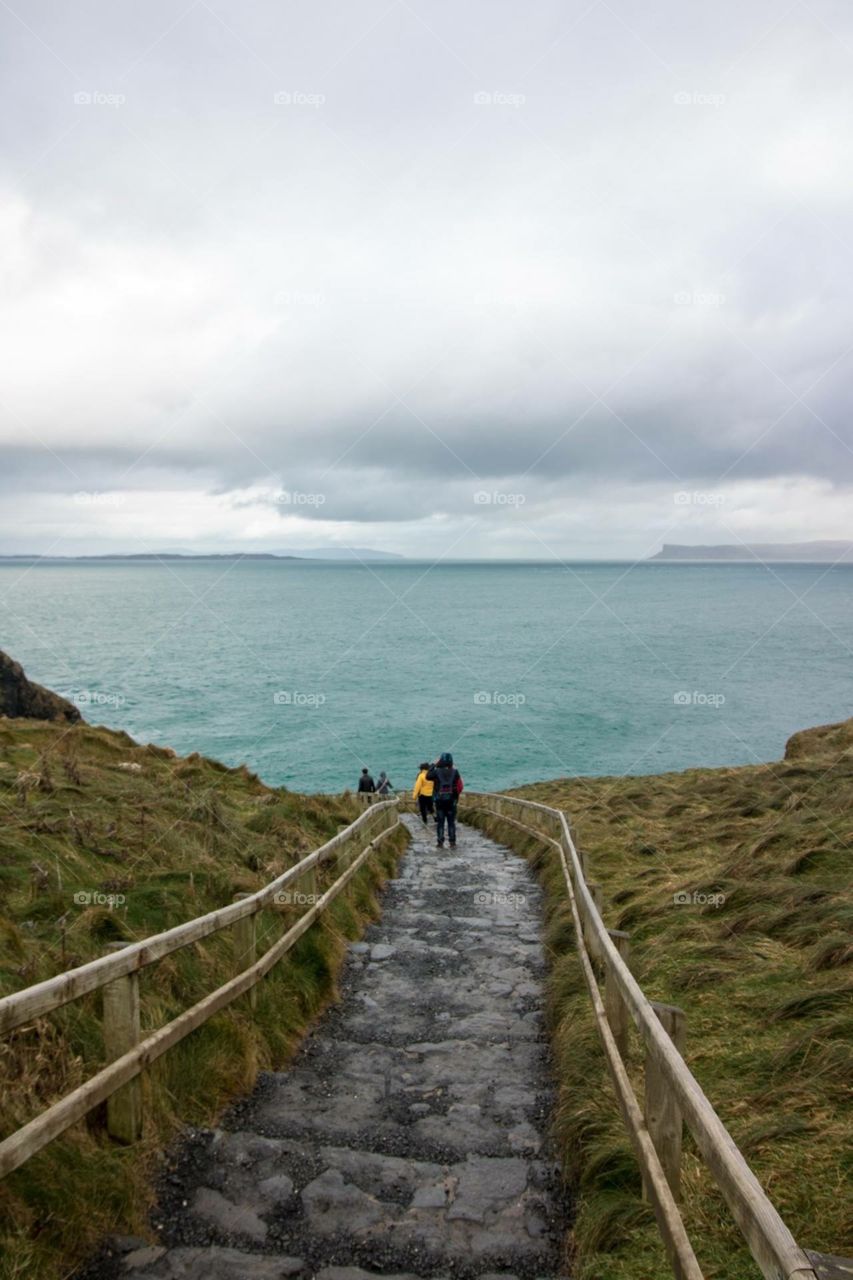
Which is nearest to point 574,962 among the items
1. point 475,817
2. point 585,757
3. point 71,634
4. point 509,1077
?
Answer: point 509,1077

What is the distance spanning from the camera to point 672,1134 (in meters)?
4.27

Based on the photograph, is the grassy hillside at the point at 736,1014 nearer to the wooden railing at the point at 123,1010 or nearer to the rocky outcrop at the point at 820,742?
the wooden railing at the point at 123,1010

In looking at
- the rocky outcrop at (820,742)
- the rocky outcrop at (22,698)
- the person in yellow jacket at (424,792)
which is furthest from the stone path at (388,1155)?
the rocky outcrop at (820,742)

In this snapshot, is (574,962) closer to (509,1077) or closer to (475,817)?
(509,1077)

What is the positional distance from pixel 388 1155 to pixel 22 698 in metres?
19.1

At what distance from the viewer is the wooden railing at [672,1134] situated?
2.69 m

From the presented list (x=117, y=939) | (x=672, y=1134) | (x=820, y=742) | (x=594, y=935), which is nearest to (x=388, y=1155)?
(x=672, y=1134)

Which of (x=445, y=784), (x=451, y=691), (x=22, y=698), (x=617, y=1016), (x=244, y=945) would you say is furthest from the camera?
(x=451, y=691)

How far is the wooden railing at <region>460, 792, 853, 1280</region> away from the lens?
2.69 meters

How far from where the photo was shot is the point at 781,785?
62.3 ft

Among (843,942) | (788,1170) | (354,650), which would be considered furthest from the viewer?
(354,650)

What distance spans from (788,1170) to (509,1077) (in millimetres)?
2617

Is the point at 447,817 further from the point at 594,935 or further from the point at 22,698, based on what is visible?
the point at 594,935

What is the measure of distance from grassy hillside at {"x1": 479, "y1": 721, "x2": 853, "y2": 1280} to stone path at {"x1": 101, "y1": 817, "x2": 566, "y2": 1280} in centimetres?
36
